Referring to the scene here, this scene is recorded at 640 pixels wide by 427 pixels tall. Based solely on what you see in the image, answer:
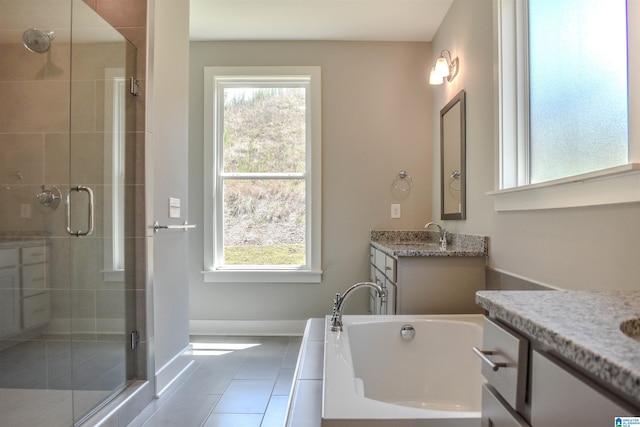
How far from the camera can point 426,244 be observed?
2.65 m

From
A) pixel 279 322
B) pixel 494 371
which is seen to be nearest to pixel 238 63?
pixel 279 322

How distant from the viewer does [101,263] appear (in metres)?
1.84

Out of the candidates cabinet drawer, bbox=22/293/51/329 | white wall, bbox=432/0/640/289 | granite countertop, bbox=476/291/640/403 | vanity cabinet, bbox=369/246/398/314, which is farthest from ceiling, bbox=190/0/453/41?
granite countertop, bbox=476/291/640/403

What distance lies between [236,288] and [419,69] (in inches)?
102

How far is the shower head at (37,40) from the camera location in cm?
164

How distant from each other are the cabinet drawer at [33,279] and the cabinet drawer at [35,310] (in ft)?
0.11

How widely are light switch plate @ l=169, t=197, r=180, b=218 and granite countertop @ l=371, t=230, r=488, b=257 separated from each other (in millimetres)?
1417

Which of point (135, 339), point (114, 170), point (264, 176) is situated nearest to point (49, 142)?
point (114, 170)

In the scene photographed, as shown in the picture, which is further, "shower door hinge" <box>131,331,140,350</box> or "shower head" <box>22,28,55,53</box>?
"shower door hinge" <box>131,331,140,350</box>

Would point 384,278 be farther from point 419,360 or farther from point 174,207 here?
point 174,207

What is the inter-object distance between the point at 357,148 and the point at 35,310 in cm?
249

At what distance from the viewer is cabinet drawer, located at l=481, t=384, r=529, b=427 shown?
639 mm

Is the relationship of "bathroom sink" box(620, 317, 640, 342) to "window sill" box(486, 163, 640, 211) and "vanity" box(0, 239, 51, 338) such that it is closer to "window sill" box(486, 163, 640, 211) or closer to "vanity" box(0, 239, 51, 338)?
"window sill" box(486, 163, 640, 211)

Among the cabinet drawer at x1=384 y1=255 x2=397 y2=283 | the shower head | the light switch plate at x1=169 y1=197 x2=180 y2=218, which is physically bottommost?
the cabinet drawer at x1=384 y1=255 x2=397 y2=283
